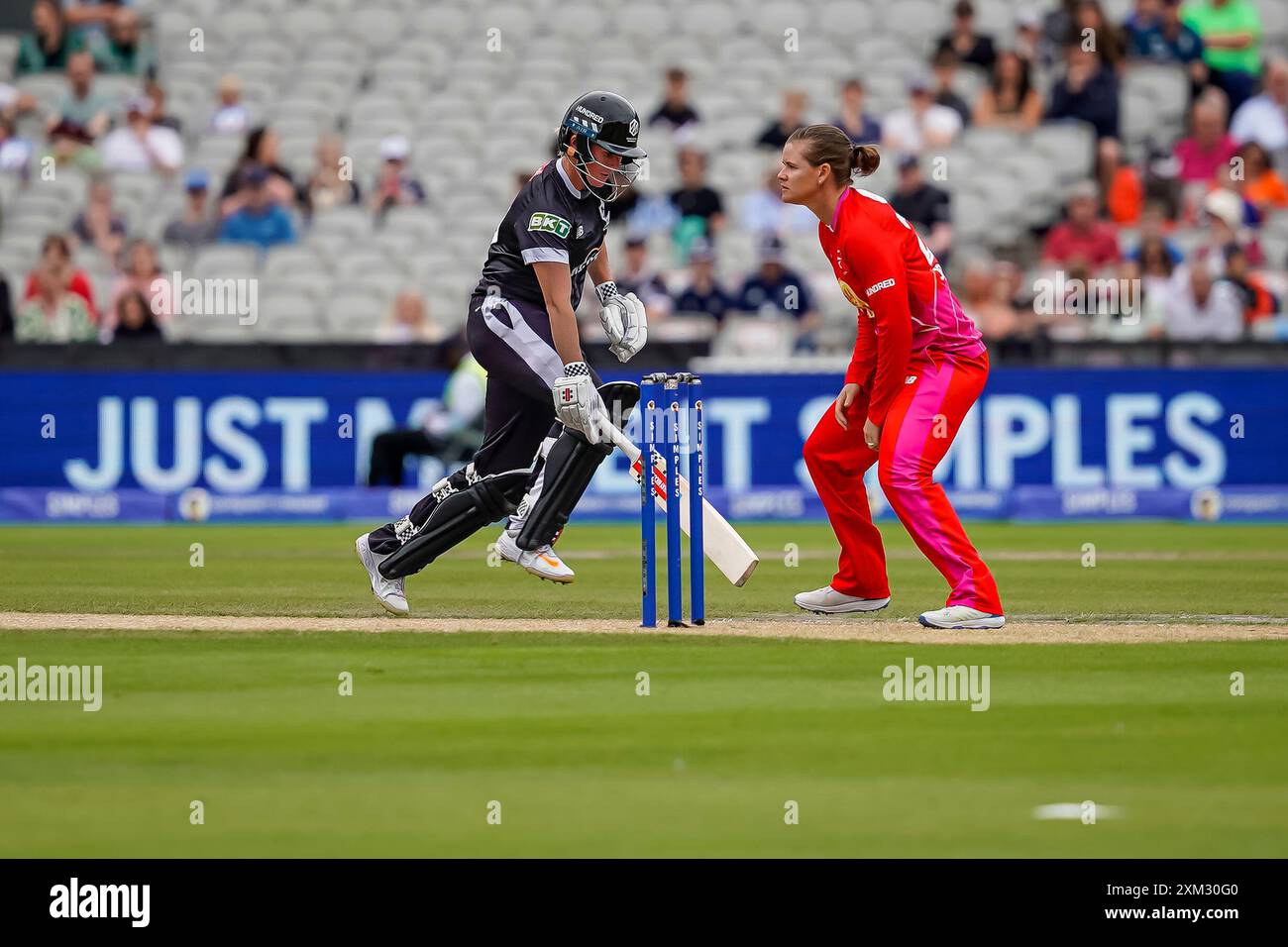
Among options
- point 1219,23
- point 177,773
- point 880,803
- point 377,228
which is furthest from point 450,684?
point 1219,23

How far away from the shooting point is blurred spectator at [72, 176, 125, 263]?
23531mm

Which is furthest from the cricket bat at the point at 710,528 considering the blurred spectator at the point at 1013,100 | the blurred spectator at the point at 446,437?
the blurred spectator at the point at 1013,100

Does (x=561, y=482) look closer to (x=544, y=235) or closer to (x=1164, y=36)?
(x=544, y=235)

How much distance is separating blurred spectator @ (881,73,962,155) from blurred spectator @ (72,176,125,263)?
8.70 m

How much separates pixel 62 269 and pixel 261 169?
2807mm

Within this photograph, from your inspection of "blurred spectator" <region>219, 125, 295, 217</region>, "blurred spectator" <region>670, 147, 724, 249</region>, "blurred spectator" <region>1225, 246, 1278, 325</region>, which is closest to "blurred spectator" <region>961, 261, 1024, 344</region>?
"blurred spectator" <region>1225, 246, 1278, 325</region>

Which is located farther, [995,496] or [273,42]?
[273,42]

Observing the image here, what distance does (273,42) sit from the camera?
27.0m

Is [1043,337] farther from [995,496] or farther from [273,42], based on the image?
[273,42]

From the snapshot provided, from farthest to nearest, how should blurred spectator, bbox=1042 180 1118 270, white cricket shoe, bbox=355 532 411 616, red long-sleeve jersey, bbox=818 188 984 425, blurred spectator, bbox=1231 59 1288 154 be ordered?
blurred spectator, bbox=1231 59 1288 154 → blurred spectator, bbox=1042 180 1118 270 → white cricket shoe, bbox=355 532 411 616 → red long-sleeve jersey, bbox=818 188 984 425

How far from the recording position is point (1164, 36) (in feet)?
81.1

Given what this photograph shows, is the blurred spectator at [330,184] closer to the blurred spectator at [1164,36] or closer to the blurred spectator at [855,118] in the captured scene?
the blurred spectator at [855,118]

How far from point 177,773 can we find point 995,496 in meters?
14.6

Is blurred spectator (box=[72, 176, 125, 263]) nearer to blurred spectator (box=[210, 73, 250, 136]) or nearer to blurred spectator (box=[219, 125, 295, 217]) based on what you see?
blurred spectator (box=[219, 125, 295, 217])
